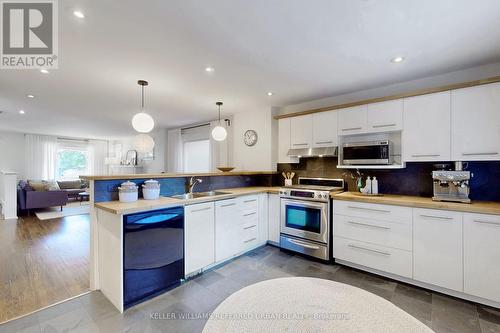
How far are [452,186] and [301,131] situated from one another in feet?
6.59

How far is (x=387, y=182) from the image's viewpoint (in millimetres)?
3008

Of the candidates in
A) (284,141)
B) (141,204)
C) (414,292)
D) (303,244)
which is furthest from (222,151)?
(414,292)

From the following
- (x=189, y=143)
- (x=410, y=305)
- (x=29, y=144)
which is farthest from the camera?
(x=29, y=144)

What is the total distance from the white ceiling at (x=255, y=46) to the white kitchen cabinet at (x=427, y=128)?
41cm

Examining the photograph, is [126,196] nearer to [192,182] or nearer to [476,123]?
[192,182]

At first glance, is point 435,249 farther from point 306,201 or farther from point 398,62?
point 398,62

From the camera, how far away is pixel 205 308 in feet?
6.44

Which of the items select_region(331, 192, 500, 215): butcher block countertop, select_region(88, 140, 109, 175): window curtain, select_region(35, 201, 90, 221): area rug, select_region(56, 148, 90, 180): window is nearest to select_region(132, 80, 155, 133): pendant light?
select_region(331, 192, 500, 215): butcher block countertop

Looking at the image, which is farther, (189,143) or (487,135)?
(189,143)

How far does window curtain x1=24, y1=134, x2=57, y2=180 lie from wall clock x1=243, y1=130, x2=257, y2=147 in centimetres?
828

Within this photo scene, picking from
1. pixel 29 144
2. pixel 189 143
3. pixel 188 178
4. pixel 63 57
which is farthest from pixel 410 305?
pixel 29 144

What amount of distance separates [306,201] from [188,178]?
1718 millimetres

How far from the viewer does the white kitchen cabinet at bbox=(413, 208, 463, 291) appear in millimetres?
2053

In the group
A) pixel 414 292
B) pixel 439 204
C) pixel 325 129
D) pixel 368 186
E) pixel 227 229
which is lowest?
pixel 414 292
